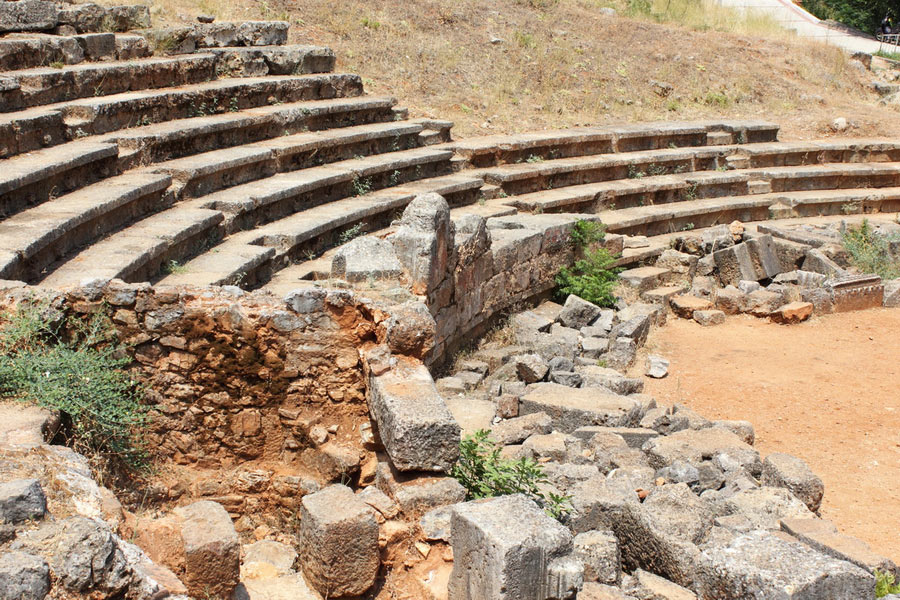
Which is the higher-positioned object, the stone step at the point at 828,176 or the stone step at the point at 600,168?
the stone step at the point at 600,168

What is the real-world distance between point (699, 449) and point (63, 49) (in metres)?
8.23

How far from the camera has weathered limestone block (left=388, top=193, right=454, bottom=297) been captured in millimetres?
7695

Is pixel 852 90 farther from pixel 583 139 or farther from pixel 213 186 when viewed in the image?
pixel 213 186

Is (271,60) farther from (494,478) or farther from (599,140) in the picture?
(494,478)

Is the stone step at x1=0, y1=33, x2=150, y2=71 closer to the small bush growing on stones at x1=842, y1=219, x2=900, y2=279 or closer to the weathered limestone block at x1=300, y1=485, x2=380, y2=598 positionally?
the weathered limestone block at x1=300, y1=485, x2=380, y2=598

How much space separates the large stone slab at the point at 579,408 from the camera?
303 inches

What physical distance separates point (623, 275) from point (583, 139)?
3.53 m

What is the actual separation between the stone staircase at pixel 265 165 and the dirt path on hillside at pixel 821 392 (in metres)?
3.02

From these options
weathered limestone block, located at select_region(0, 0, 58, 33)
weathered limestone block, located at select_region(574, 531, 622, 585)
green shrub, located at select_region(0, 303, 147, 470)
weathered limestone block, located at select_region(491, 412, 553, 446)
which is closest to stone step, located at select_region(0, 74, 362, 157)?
weathered limestone block, located at select_region(0, 0, 58, 33)

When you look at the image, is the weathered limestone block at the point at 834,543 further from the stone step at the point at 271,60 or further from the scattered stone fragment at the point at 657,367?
the stone step at the point at 271,60

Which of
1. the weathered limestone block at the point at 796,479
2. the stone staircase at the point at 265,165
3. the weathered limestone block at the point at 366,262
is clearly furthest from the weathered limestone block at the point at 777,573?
the stone staircase at the point at 265,165

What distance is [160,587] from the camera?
341 cm

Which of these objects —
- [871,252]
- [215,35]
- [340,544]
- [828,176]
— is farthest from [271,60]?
[828,176]

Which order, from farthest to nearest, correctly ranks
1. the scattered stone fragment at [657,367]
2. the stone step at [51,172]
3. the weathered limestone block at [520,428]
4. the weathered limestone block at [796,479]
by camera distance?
1. the scattered stone fragment at [657,367]
2. the stone step at [51,172]
3. the weathered limestone block at [520,428]
4. the weathered limestone block at [796,479]
